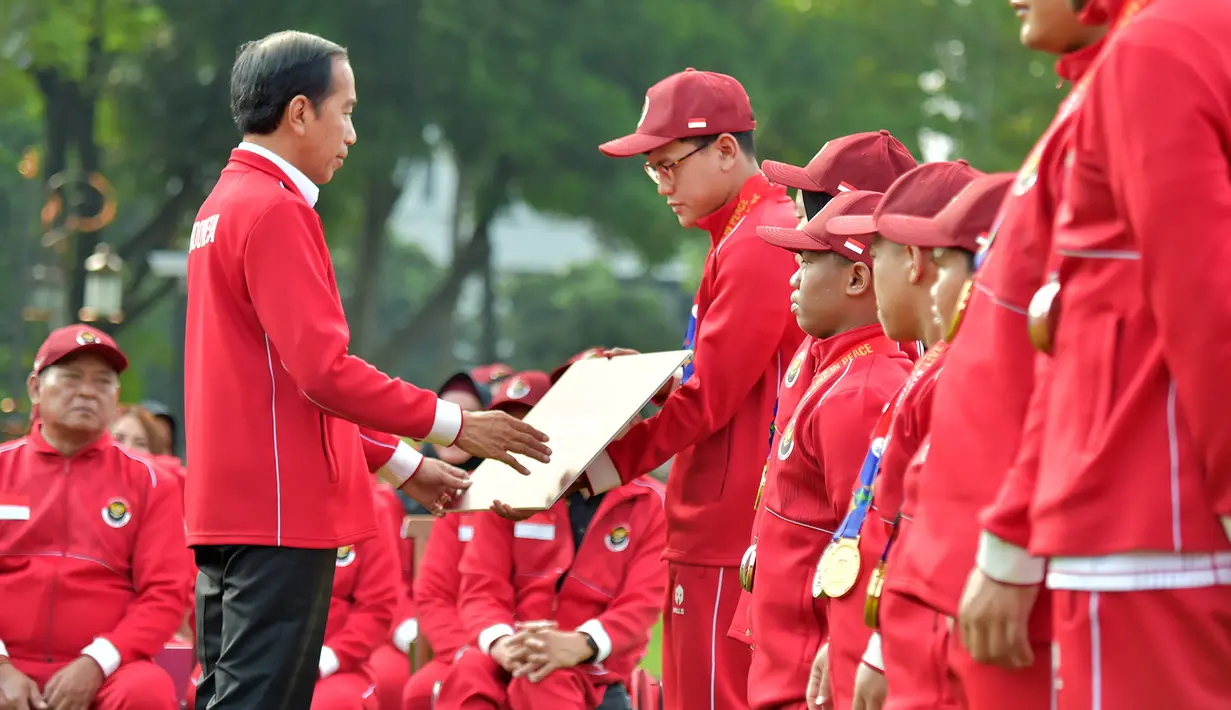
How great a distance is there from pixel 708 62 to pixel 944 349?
71.9 ft

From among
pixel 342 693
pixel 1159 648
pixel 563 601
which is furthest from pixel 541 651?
pixel 1159 648

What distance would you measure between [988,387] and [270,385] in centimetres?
236

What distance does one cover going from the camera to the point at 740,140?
585cm

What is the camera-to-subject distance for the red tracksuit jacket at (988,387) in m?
2.85

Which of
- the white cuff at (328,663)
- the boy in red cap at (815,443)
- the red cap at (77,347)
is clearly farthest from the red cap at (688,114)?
the white cuff at (328,663)

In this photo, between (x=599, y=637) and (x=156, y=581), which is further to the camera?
(x=156, y=581)

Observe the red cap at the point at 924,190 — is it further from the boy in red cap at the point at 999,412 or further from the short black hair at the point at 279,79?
the short black hair at the point at 279,79

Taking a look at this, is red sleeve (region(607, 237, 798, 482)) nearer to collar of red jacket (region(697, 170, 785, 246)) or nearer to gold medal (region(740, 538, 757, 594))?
collar of red jacket (region(697, 170, 785, 246))

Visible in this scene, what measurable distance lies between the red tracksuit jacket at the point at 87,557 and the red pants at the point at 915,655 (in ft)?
13.0

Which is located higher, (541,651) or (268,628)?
(268,628)

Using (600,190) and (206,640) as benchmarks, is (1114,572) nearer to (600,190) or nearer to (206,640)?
(206,640)

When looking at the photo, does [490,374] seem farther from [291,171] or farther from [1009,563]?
[1009,563]

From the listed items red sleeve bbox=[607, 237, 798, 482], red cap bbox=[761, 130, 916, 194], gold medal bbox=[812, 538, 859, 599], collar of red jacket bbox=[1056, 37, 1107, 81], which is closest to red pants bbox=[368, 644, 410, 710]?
red sleeve bbox=[607, 237, 798, 482]

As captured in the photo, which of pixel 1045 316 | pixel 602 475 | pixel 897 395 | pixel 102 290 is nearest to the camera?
pixel 1045 316
